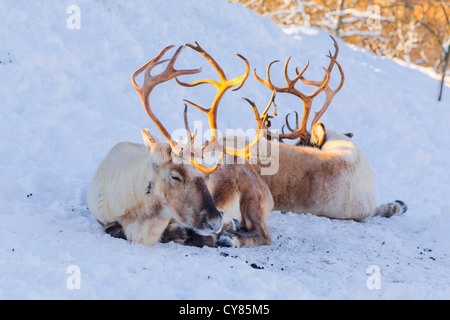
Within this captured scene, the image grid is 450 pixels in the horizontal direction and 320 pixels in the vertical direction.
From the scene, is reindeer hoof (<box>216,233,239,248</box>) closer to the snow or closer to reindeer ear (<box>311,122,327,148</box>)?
the snow

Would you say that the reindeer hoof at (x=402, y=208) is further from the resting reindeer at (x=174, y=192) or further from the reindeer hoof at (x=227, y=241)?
the reindeer hoof at (x=227, y=241)

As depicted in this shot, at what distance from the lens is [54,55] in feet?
29.2

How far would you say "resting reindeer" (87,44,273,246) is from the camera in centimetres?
459

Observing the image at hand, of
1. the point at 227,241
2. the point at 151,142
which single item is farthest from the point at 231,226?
the point at 151,142

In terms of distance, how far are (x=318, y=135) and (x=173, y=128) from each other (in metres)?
2.16

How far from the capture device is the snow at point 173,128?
3963 millimetres

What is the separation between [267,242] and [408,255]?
1.32 metres

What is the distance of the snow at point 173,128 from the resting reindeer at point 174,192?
0.20 meters

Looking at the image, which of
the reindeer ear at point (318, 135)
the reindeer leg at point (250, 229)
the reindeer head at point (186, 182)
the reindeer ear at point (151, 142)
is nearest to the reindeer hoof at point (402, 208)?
the reindeer ear at point (318, 135)

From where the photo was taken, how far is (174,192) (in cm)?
462

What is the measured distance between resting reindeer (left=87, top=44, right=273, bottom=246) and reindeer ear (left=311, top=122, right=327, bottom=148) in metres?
2.19

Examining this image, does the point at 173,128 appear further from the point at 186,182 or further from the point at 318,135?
the point at 186,182
